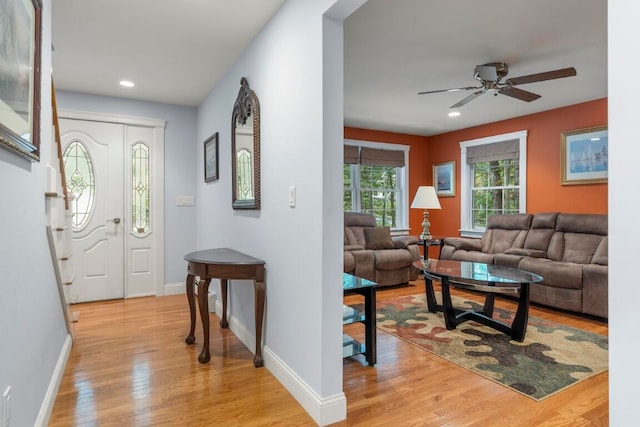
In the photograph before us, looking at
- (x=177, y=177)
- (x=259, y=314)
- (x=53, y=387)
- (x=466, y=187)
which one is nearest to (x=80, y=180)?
(x=177, y=177)

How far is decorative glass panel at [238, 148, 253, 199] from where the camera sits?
9.52 feet

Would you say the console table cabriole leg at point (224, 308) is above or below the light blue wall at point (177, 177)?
below

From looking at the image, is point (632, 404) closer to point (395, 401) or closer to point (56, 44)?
point (395, 401)

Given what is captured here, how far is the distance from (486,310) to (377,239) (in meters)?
2.13

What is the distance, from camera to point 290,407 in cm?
204

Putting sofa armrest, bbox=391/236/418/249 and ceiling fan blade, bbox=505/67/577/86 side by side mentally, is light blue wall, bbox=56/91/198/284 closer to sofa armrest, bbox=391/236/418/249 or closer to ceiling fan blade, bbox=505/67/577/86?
sofa armrest, bbox=391/236/418/249

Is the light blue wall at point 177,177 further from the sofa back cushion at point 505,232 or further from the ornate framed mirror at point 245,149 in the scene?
the sofa back cushion at point 505,232

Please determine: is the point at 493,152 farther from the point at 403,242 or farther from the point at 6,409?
the point at 6,409

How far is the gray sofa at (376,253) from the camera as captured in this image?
16.4ft

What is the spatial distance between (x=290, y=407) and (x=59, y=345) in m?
1.61

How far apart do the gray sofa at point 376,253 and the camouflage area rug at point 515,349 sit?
1.12 m

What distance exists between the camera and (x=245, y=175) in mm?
3006

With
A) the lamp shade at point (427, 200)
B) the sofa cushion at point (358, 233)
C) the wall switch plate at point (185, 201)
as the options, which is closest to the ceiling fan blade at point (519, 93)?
the lamp shade at point (427, 200)

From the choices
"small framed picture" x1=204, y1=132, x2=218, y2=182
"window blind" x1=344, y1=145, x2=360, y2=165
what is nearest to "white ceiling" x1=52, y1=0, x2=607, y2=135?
"small framed picture" x1=204, y1=132, x2=218, y2=182
